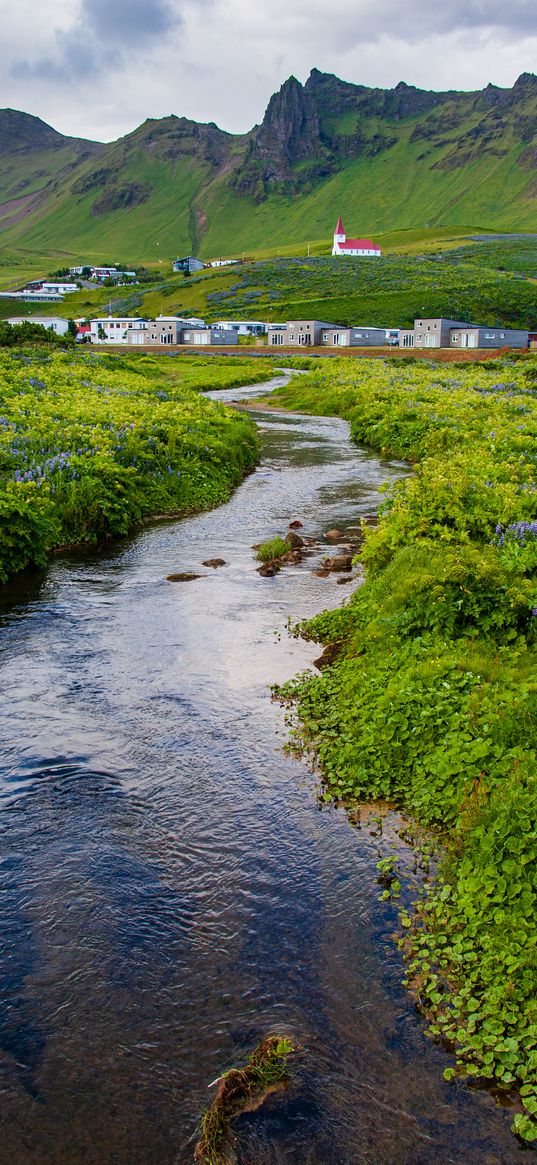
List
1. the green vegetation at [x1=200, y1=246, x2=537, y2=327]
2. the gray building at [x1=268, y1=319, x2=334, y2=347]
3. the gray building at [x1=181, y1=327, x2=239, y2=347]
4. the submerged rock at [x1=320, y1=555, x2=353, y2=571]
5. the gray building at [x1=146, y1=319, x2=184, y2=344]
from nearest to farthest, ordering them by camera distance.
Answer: the submerged rock at [x1=320, y1=555, x2=353, y2=571], the gray building at [x1=268, y1=319, x2=334, y2=347], the gray building at [x1=181, y1=327, x2=239, y2=347], the gray building at [x1=146, y1=319, x2=184, y2=344], the green vegetation at [x1=200, y1=246, x2=537, y2=327]

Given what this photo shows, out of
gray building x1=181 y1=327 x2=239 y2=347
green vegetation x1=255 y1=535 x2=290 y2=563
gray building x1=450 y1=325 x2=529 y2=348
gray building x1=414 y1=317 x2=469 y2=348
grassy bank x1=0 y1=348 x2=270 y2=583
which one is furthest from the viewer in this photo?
gray building x1=181 y1=327 x2=239 y2=347

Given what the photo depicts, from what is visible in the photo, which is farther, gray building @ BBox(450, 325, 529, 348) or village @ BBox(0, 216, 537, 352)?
village @ BBox(0, 216, 537, 352)

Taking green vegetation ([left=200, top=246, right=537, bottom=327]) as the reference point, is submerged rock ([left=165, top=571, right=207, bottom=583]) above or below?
below

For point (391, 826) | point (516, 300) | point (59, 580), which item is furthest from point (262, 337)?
point (391, 826)

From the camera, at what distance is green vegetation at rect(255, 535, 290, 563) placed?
21.1 meters

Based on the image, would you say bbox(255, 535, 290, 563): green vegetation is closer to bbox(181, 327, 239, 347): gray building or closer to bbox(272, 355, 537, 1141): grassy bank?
bbox(272, 355, 537, 1141): grassy bank

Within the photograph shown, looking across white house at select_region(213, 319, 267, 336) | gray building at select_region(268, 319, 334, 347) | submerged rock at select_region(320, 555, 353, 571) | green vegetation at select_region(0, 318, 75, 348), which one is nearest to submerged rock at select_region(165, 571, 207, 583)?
submerged rock at select_region(320, 555, 353, 571)

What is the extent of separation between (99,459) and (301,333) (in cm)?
11231

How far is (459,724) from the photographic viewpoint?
34.2 feet

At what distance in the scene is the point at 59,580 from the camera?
19.5 m

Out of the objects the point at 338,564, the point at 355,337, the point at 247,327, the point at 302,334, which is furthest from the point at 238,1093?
the point at 247,327

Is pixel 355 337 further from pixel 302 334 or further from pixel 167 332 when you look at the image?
pixel 167 332

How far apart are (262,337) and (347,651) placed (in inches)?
5405

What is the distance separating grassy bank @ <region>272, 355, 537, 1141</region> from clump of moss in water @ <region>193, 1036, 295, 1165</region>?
141 centimetres
